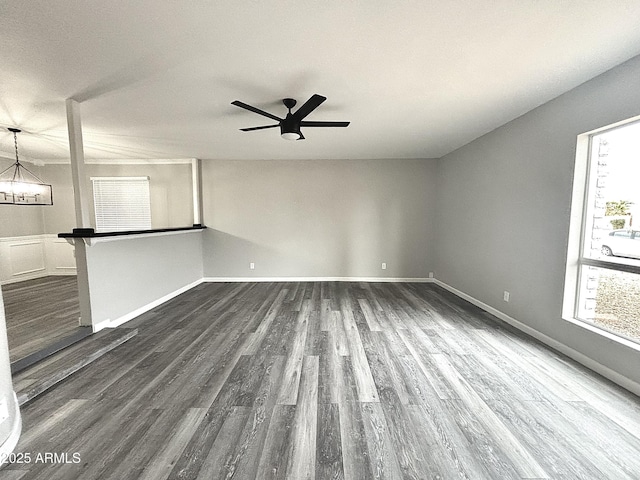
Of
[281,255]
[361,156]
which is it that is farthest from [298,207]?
[361,156]

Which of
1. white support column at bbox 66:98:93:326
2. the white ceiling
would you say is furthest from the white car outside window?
white support column at bbox 66:98:93:326

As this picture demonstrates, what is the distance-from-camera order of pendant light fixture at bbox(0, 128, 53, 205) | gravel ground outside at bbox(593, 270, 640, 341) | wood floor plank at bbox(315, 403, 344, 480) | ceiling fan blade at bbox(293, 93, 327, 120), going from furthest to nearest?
pendant light fixture at bbox(0, 128, 53, 205) → ceiling fan blade at bbox(293, 93, 327, 120) → gravel ground outside at bbox(593, 270, 640, 341) → wood floor plank at bbox(315, 403, 344, 480)

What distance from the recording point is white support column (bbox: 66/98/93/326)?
9.16 ft

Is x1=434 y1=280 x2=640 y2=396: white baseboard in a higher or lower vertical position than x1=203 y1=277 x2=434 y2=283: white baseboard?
higher

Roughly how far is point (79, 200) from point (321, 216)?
3.68 metres

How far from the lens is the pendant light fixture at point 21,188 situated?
451cm

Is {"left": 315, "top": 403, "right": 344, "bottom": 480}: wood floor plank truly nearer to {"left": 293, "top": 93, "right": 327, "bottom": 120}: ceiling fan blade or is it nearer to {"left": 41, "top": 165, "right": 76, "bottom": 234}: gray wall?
{"left": 293, "top": 93, "right": 327, "bottom": 120}: ceiling fan blade

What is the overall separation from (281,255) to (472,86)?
13.7 ft

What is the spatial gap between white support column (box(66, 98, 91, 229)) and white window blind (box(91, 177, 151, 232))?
2662mm

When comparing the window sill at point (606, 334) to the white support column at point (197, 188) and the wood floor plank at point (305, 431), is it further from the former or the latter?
the white support column at point (197, 188)

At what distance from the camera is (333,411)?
1.74m

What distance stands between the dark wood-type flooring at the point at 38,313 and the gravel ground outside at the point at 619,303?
5126 mm

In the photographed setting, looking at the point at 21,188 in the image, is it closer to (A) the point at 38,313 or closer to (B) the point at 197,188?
(A) the point at 38,313

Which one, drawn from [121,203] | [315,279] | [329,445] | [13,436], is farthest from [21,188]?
[329,445]
